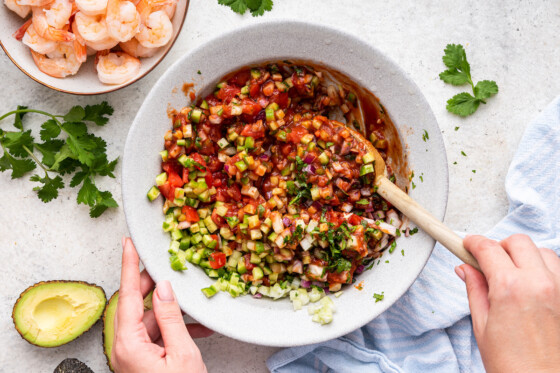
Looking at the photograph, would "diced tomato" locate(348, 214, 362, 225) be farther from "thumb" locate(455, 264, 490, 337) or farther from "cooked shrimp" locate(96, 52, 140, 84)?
"cooked shrimp" locate(96, 52, 140, 84)

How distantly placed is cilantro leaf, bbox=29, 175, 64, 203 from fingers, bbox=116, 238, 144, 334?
666mm

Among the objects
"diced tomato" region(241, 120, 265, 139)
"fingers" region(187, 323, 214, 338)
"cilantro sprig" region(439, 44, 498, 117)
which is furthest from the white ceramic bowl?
"cilantro sprig" region(439, 44, 498, 117)

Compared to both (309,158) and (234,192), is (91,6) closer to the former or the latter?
(234,192)

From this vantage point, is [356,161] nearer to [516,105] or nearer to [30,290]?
[516,105]

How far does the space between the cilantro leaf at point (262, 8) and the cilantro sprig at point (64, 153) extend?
0.93 meters

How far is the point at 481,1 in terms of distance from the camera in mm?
2836

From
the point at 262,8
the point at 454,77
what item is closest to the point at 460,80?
the point at 454,77

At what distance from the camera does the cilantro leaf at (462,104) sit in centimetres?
279

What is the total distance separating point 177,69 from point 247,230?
812 millimetres

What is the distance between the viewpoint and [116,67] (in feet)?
8.25

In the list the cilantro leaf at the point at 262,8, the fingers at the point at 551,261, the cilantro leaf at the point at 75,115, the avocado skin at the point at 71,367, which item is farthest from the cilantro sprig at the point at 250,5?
the avocado skin at the point at 71,367

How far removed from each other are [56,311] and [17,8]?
1549 mm

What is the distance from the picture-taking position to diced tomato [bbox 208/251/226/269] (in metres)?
2.46

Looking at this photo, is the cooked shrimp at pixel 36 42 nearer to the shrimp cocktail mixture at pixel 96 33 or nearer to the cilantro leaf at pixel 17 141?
the shrimp cocktail mixture at pixel 96 33
